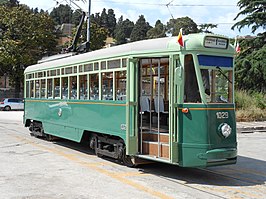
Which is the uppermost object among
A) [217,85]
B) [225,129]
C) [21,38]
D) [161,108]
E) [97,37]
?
[97,37]

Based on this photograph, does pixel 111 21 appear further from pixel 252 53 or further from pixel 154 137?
pixel 154 137

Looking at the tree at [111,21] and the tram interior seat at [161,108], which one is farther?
the tree at [111,21]

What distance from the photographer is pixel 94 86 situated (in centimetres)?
1027

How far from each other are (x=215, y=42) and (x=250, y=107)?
650 inches

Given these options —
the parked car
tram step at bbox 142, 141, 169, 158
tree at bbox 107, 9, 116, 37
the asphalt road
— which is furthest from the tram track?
tree at bbox 107, 9, 116, 37

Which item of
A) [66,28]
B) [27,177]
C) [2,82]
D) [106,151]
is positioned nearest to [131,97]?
[106,151]

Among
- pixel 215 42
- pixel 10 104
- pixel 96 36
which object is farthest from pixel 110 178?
pixel 96 36

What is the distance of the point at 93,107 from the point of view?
10219 millimetres

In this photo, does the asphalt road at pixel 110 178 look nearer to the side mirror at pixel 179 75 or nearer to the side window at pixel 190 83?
the side window at pixel 190 83

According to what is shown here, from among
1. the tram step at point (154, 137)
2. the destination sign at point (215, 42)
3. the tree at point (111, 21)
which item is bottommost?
the tram step at point (154, 137)

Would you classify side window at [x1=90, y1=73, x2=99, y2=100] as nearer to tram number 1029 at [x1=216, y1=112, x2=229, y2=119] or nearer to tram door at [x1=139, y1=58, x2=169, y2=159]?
tram door at [x1=139, y1=58, x2=169, y2=159]

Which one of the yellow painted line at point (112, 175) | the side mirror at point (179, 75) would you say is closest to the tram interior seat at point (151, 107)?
the side mirror at point (179, 75)

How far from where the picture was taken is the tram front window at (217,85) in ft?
26.1

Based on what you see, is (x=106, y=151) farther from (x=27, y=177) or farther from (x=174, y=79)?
(x=174, y=79)
